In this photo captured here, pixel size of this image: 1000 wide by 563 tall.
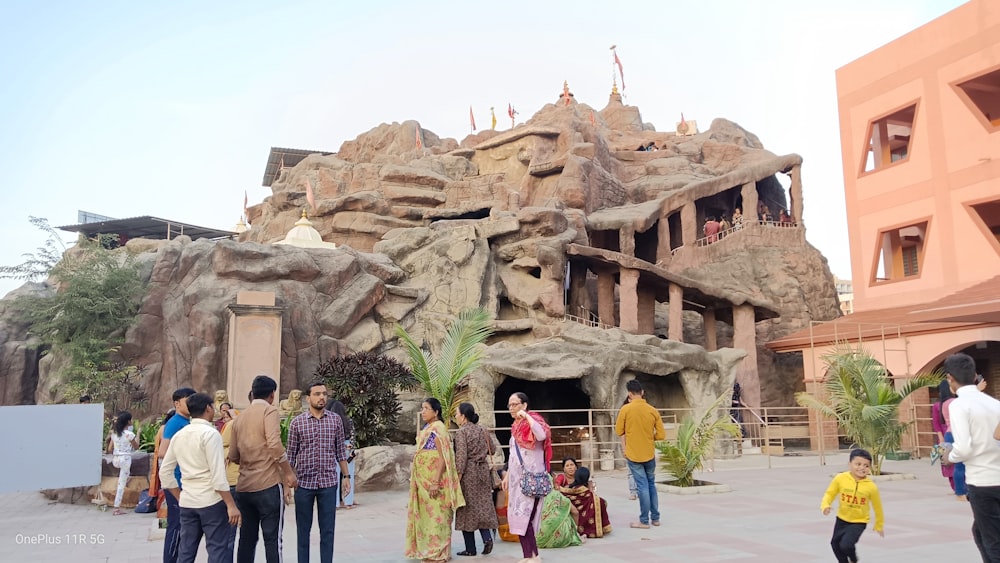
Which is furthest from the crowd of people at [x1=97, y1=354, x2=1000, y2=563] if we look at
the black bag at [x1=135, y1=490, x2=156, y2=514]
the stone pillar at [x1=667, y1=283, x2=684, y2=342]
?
the stone pillar at [x1=667, y1=283, x2=684, y2=342]

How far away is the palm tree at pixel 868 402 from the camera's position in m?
12.5

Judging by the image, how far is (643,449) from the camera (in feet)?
27.2

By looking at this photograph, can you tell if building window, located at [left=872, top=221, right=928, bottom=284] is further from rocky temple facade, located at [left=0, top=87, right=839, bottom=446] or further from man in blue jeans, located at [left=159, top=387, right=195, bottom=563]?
man in blue jeans, located at [left=159, top=387, right=195, bottom=563]

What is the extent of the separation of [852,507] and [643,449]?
9.24ft

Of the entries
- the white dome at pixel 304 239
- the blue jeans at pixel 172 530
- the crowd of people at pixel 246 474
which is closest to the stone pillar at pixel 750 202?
the white dome at pixel 304 239

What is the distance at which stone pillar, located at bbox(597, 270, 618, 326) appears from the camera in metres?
25.5

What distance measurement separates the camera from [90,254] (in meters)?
18.9

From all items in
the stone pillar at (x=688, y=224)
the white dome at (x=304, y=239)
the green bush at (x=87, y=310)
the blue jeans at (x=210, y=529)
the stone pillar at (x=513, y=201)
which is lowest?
the blue jeans at (x=210, y=529)

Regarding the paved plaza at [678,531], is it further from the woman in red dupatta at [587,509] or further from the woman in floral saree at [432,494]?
the woman in floral saree at [432,494]

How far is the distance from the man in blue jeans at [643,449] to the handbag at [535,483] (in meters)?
1.87

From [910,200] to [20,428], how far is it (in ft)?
73.1

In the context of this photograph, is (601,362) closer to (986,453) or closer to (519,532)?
(519,532)

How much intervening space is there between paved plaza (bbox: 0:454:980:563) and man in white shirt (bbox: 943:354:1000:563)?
78.8 inches

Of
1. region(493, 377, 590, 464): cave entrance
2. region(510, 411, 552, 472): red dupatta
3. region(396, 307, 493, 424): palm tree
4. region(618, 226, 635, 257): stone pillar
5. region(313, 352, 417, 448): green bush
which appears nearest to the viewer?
region(510, 411, 552, 472): red dupatta
